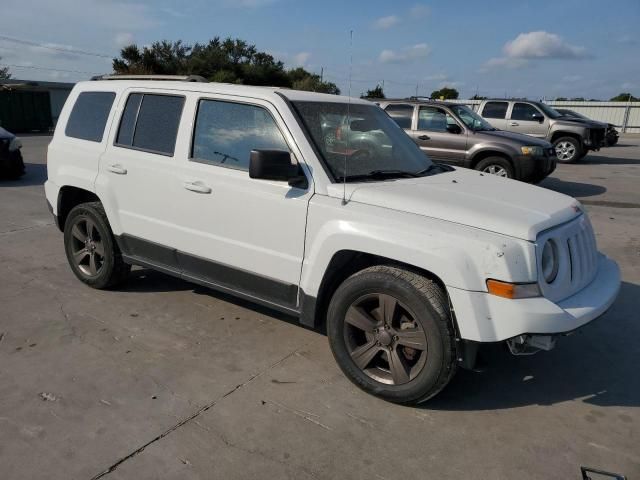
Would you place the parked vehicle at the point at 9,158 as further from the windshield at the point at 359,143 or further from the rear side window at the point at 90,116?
the windshield at the point at 359,143

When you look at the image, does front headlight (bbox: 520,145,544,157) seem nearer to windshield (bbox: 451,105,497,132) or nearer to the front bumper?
windshield (bbox: 451,105,497,132)

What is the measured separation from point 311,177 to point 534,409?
201 centimetres

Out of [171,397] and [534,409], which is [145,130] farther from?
[534,409]

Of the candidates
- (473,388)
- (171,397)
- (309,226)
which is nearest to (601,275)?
(473,388)

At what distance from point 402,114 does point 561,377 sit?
829 centimetres

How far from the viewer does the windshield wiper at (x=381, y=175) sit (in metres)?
3.57

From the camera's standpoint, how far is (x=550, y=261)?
→ 2.99 meters

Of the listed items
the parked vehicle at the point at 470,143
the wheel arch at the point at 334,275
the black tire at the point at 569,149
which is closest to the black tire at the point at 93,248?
the wheel arch at the point at 334,275

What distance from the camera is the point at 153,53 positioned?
40719mm

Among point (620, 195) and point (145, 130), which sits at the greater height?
point (145, 130)

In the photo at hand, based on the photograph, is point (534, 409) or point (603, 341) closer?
point (534, 409)

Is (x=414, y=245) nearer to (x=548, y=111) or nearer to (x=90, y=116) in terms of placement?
(x=90, y=116)

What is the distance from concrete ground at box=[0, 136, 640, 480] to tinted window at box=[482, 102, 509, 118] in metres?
12.2

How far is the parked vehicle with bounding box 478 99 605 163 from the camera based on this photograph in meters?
15.7
